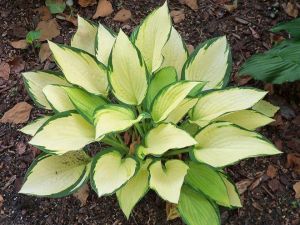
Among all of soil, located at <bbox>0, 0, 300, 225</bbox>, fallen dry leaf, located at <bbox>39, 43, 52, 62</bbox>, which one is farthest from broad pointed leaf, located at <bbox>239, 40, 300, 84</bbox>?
fallen dry leaf, located at <bbox>39, 43, 52, 62</bbox>

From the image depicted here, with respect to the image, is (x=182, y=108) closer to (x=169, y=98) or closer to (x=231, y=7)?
(x=169, y=98)

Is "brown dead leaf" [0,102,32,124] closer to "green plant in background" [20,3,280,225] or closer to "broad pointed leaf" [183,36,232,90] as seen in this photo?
"green plant in background" [20,3,280,225]

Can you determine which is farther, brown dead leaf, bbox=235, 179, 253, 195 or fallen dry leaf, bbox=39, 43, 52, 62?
fallen dry leaf, bbox=39, 43, 52, 62

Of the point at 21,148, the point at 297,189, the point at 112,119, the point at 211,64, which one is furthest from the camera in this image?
the point at 21,148

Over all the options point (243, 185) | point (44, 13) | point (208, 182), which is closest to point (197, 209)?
point (208, 182)

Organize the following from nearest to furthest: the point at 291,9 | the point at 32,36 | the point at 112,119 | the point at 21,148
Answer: the point at 112,119 < the point at 21,148 < the point at 32,36 < the point at 291,9

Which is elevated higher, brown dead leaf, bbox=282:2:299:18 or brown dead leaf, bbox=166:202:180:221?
brown dead leaf, bbox=282:2:299:18

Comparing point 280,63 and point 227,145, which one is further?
point 280,63
